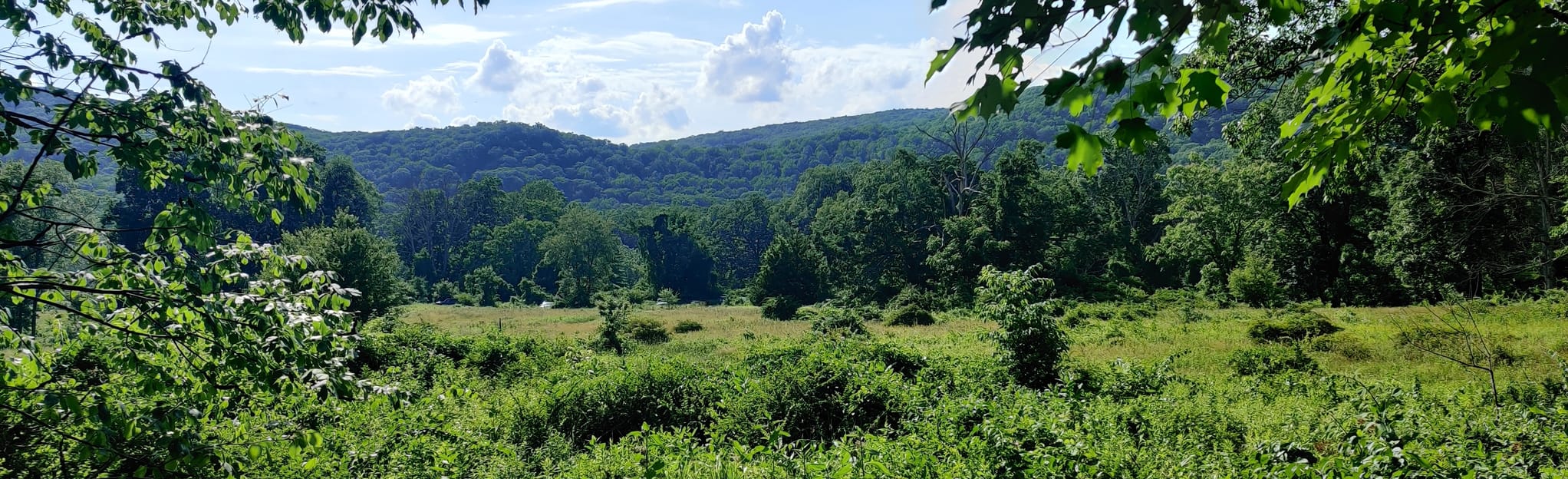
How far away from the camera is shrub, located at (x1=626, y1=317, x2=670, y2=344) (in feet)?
95.9

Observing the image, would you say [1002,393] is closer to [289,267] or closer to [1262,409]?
[1262,409]

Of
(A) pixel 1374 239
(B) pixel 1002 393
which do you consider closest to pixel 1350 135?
(B) pixel 1002 393

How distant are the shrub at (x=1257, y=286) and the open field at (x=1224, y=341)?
1857 millimetres

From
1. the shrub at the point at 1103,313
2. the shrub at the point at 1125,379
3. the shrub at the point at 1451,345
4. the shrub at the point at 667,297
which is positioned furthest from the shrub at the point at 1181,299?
the shrub at the point at 667,297

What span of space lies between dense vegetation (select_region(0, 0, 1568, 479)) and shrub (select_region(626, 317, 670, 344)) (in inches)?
13.7

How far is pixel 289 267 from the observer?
3.96 m

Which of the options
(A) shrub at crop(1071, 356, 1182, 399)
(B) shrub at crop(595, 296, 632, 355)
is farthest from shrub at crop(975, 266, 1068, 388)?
(B) shrub at crop(595, 296, 632, 355)

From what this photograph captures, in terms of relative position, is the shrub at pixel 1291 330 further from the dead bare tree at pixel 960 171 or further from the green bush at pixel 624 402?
the dead bare tree at pixel 960 171

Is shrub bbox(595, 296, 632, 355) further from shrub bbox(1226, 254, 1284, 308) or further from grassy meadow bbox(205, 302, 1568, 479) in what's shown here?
shrub bbox(1226, 254, 1284, 308)

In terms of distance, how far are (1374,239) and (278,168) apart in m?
33.0

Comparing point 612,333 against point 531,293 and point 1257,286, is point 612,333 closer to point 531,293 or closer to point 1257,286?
point 1257,286

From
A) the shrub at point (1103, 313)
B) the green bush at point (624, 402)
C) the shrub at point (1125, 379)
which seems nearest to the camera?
the green bush at point (624, 402)

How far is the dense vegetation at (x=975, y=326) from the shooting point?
2670 mm

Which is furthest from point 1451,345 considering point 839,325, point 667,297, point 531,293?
point 531,293
